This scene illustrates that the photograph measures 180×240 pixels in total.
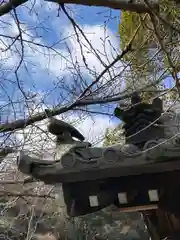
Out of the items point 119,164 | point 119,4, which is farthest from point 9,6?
point 119,164

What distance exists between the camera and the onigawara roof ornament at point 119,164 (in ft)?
9.03

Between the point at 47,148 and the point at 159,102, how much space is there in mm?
1379

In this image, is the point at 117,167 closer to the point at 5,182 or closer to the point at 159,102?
the point at 159,102

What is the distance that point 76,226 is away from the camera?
24.7ft

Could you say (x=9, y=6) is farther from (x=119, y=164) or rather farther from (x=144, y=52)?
(x=119, y=164)

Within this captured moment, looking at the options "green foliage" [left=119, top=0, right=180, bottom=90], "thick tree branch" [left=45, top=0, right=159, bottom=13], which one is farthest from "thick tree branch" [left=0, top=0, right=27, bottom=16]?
"green foliage" [left=119, top=0, right=180, bottom=90]

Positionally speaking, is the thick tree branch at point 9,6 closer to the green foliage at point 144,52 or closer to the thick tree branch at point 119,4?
the thick tree branch at point 119,4

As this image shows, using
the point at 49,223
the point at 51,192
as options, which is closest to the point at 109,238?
the point at 49,223

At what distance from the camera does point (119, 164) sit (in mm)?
2758

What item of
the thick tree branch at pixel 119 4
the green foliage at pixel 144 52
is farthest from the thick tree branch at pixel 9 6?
the green foliage at pixel 144 52

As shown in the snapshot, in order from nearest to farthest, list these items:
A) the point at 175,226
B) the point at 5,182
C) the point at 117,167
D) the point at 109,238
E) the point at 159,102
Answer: the point at 117,167, the point at 159,102, the point at 175,226, the point at 5,182, the point at 109,238

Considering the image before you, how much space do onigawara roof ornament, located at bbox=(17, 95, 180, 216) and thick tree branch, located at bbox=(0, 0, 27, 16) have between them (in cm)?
83

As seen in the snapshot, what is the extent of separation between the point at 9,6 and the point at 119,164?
4.08 ft

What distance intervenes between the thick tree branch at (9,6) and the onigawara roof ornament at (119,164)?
833 mm
